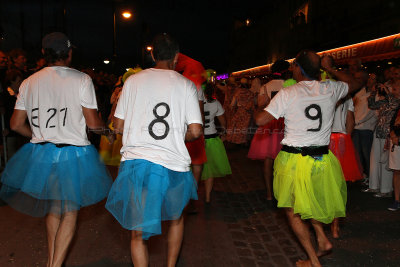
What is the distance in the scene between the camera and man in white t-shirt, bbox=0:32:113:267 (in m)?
3.26

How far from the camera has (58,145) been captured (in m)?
3.30

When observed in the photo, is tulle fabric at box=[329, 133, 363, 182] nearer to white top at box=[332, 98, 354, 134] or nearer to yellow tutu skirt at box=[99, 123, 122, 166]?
white top at box=[332, 98, 354, 134]

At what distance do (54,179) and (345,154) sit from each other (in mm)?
3820

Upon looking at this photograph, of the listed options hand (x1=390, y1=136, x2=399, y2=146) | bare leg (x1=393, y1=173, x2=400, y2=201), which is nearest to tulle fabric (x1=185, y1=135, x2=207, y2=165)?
hand (x1=390, y1=136, x2=399, y2=146)

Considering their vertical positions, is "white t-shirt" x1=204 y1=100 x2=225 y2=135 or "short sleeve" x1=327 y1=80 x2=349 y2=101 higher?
"short sleeve" x1=327 y1=80 x2=349 y2=101

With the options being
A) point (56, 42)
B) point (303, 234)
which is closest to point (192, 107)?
point (56, 42)

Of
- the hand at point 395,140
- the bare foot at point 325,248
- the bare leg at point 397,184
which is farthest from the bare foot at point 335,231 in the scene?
the hand at point 395,140

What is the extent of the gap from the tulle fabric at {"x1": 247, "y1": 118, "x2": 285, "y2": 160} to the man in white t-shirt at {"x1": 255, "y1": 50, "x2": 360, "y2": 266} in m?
2.24

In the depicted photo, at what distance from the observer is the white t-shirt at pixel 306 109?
3494mm

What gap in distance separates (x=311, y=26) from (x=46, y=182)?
77.8 feet

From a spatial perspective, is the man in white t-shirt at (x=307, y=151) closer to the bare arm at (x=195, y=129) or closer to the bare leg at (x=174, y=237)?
the bare arm at (x=195, y=129)

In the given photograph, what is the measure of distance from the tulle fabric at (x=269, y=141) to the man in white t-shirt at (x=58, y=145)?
339cm

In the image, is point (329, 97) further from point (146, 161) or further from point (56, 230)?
point (56, 230)

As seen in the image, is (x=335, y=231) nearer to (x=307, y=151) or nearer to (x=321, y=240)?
(x=321, y=240)
